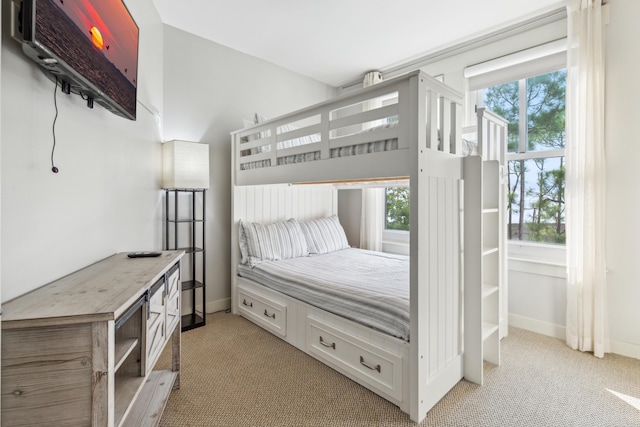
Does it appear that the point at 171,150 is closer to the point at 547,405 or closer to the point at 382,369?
the point at 382,369

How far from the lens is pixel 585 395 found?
183cm

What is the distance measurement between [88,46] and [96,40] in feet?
0.32

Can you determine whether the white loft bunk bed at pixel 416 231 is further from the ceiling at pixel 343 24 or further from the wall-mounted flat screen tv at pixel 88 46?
the wall-mounted flat screen tv at pixel 88 46

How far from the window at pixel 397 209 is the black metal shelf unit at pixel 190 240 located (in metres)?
2.28

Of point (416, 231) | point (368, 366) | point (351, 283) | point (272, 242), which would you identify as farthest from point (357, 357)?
point (272, 242)

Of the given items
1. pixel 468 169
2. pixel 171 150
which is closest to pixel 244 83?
pixel 171 150

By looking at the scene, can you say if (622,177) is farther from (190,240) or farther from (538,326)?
(190,240)

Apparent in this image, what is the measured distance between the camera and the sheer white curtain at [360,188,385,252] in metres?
3.85

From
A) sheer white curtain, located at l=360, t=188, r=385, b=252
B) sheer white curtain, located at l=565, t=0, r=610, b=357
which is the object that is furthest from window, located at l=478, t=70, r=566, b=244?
sheer white curtain, located at l=360, t=188, r=385, b=252

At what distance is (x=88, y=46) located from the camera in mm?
1246

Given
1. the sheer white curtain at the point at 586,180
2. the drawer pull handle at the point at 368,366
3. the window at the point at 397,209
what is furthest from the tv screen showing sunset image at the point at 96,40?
the sheer white curtain at the point at 586,180

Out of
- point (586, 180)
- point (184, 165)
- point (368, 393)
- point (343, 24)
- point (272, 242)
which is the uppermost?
point (343, 24)

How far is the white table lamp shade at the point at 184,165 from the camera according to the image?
8.40ft

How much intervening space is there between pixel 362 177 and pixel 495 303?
1360 millimetres
